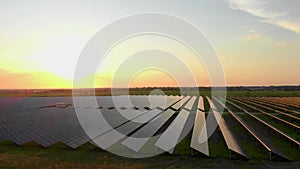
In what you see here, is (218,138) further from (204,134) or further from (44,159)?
(44,159)

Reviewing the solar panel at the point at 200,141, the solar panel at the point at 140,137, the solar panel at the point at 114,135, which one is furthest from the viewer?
the solar panel at the point at 114,135

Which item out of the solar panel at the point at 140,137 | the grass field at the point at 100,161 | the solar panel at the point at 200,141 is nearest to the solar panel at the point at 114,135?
the solar panel at the point at 140,137

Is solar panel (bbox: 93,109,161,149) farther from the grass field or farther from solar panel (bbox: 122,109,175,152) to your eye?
the grass field

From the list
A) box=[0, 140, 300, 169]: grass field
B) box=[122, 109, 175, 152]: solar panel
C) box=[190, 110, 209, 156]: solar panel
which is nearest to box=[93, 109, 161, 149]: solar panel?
box=[122, 109, 175, 152]: solar panel

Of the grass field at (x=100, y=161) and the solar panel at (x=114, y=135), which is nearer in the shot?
the grass field at (x=100, y=161)

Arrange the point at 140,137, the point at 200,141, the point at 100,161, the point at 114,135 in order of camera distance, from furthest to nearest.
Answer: the point at 114,135 → the point at 140,137 → the point at 200,141 → the point at 100,161

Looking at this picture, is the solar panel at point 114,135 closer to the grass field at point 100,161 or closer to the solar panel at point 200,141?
the grass field at point 100,161

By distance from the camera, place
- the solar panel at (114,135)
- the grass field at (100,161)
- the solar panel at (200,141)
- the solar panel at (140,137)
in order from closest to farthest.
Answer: the grass field at (100,161), the solar panel at (200,141), the solar panel at (140,137), the solar panel at (114,135)

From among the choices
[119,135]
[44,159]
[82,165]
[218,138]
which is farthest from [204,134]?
[44,159]

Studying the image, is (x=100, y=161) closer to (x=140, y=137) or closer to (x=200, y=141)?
(x=140, y=137)

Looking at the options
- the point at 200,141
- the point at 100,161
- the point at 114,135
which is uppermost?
the point at 114,135

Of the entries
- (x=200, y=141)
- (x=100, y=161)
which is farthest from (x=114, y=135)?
(x=200, y=141)
